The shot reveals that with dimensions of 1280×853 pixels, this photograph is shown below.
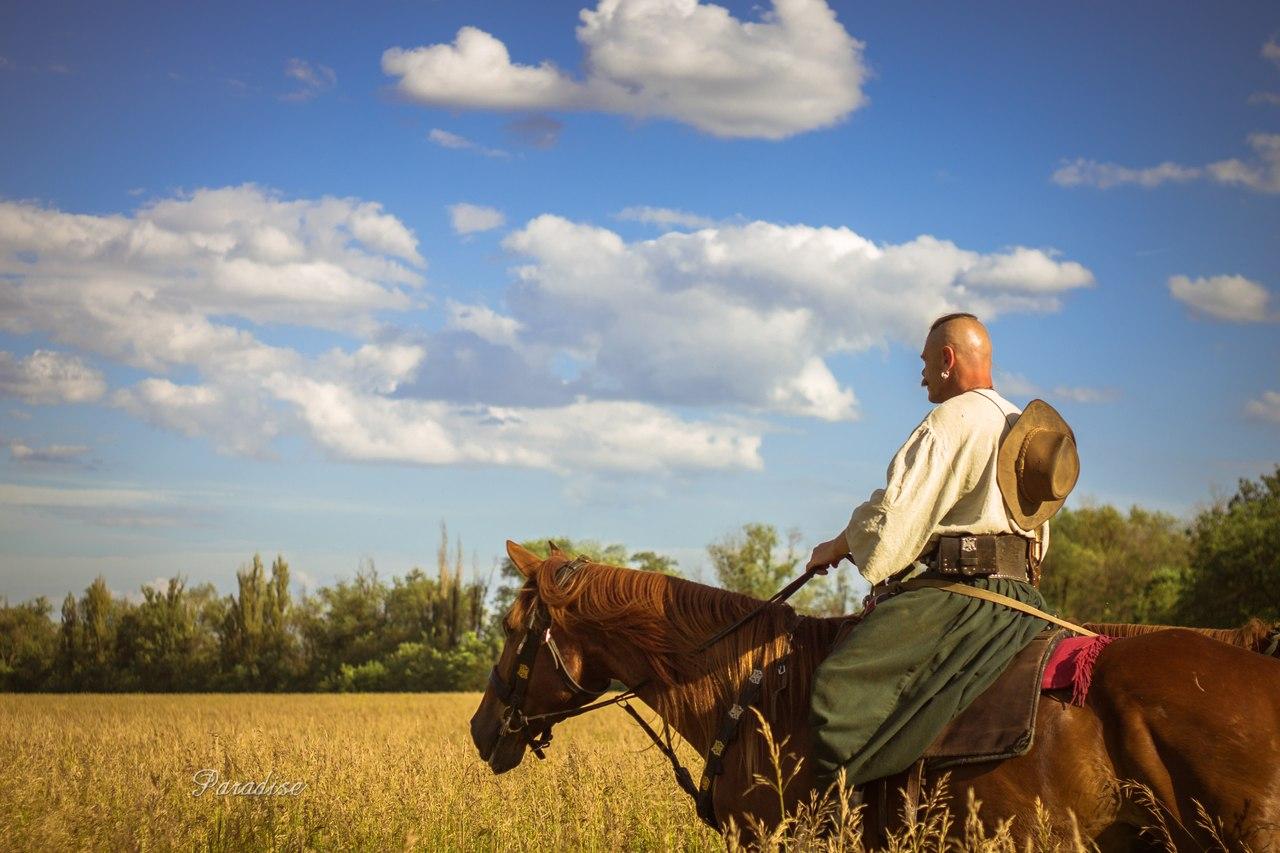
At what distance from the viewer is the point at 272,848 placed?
6.43 meters

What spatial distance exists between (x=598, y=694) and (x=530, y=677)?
13.3 inches

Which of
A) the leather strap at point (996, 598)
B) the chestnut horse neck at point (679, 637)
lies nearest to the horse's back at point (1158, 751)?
the leather strap at point (996, 598)

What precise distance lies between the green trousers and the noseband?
1.38 meters

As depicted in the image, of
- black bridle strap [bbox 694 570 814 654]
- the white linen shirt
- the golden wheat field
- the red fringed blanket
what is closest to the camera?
the red fringed blanket

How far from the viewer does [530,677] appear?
17.7 feet

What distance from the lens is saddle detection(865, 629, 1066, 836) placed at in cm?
405

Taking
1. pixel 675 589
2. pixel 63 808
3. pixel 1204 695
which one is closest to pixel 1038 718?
pixel 1204 695

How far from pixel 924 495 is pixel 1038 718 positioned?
3.08 feet

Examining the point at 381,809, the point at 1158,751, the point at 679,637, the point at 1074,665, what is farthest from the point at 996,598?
the point at 381,809

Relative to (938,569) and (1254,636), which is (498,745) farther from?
→ (1254,636)

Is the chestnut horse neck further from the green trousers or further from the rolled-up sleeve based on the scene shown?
the rolled-up sleeve

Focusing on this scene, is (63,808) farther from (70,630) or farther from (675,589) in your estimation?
(70,630)

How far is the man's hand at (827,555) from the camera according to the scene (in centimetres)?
480

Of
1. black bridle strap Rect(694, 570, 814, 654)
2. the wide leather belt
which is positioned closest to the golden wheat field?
black bridle strap Rect(694, 570, 814, 654)
